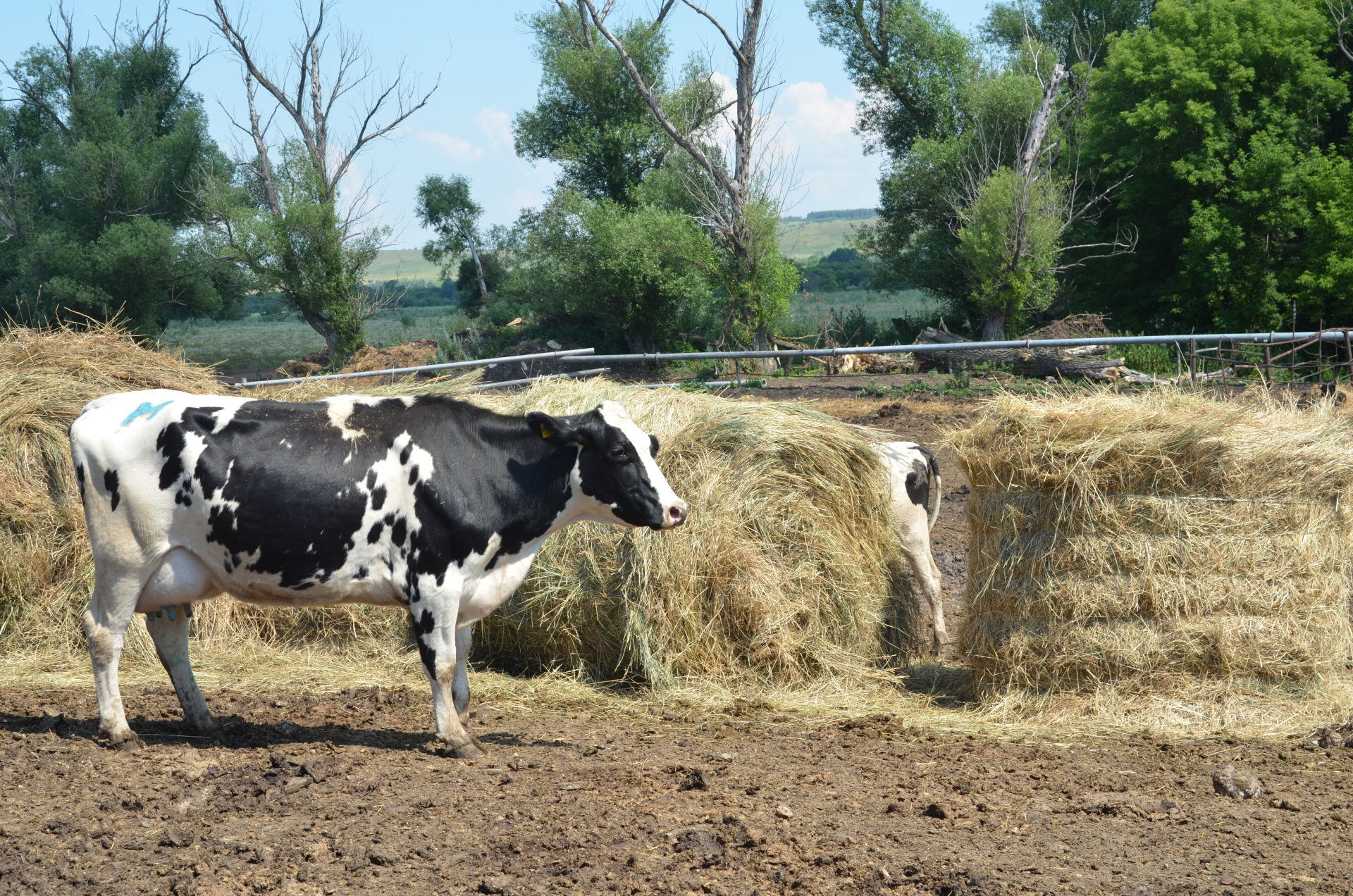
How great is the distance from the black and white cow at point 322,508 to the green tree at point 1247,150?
25303 mm

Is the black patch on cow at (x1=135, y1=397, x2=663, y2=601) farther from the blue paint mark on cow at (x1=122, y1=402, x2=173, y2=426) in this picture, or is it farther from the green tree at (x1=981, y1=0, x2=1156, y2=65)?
the green tree at (x1=981, y1=0, x2=1156, y2=65)

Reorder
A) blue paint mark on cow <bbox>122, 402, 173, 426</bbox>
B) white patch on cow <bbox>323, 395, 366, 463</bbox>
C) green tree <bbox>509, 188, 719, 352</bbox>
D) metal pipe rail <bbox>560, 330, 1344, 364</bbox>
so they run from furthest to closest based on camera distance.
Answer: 1. green tree <bbox>509, 188, 719, 352</bbox>
2. metal pipe rail <bbox>560, 330, 1344, 364</bbox>
3. white patch on cow <bbox>323, 395, 366, 463</bbox>
4. blue paint mark on cow <bbox>122, 402, 173, 426</bbox>

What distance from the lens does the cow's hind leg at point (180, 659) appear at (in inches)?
228

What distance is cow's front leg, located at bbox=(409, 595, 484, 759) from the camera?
547 cm

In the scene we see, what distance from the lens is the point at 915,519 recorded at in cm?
806

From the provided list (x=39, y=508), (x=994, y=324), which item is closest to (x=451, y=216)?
(x=994, y=324)

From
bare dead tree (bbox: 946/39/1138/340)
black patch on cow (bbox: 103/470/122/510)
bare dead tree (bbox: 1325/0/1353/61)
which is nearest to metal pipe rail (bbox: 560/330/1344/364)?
bare dead tree (bbox: 946/39/1138/340)

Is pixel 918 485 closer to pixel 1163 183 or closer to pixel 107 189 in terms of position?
pixel 1163 183

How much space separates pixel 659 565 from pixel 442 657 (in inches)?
64.3

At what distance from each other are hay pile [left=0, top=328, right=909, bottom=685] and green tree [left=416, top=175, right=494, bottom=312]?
4298cm

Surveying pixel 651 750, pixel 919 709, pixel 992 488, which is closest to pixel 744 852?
pixel 651 750

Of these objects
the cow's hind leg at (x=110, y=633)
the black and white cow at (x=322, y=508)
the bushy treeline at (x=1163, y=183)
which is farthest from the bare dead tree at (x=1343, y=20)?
the cow's hind leg at (x=110, y=633)

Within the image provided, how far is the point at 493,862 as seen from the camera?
160 inches

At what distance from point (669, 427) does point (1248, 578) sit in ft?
11.1
